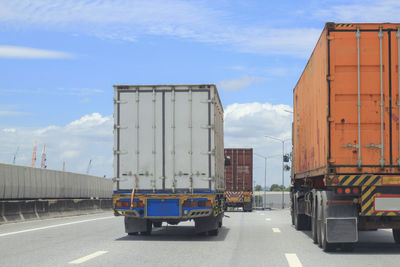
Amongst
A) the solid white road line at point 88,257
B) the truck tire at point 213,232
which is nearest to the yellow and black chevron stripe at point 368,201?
the solid white road line at point 88,257

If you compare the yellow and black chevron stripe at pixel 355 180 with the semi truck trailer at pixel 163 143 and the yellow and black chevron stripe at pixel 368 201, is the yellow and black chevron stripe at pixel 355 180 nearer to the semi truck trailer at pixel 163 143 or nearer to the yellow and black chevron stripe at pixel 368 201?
the yellow and black chevron stripe at pixel 368 201

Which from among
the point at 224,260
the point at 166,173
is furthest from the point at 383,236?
the point at 224,260

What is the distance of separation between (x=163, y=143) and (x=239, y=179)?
86.0 feet

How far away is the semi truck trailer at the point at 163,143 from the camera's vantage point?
54.7 feet

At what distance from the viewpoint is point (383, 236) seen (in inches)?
718

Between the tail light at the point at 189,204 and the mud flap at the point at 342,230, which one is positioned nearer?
the mud flap at the point at 342,230

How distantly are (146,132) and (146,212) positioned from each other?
6.46 feet

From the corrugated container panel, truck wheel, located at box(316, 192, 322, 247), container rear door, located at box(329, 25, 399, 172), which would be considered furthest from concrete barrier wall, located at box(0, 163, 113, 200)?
container rear door, located at box(329, 25, 399, 172)

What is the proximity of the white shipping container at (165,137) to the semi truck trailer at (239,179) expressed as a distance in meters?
24.8

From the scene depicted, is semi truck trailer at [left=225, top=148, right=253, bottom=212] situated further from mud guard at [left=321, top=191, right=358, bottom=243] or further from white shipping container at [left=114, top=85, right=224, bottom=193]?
mud guard at [left=321, top=191, right=358, bottom=243]

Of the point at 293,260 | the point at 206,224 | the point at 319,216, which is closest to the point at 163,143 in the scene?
the point at 206,224

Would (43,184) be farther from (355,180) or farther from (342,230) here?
(355,180)

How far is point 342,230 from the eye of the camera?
42.0ft

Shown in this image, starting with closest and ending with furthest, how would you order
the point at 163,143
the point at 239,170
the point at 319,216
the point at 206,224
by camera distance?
the point at 319,216 → the point at 163,143 → the point at 206,224 → the point at 239,170
